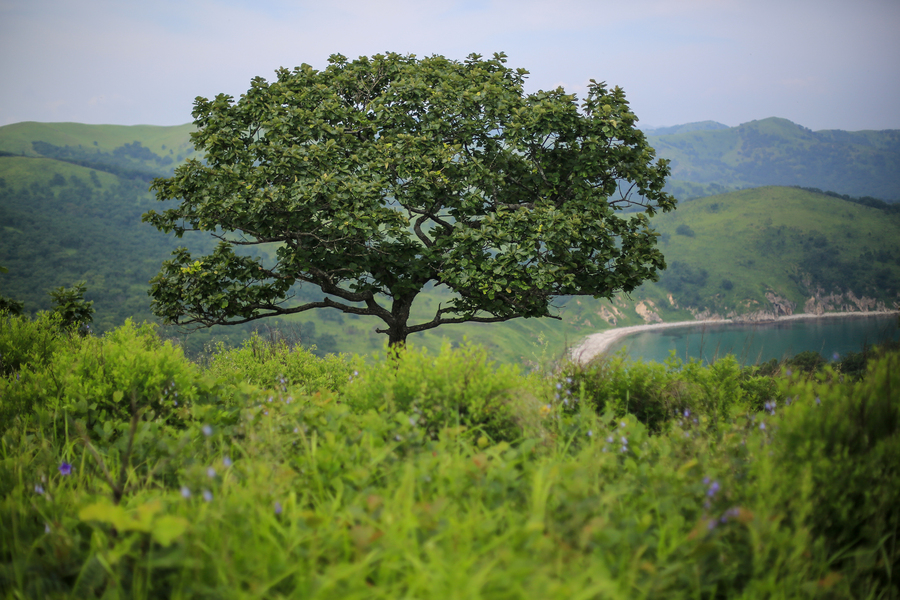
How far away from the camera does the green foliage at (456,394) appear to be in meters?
4.80

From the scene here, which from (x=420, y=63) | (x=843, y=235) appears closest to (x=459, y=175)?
(x=420, y=63)

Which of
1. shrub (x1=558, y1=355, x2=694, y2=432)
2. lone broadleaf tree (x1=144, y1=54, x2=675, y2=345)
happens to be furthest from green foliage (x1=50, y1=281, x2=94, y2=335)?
shrub (x1=558, y1=355, x2=694, y2=432)

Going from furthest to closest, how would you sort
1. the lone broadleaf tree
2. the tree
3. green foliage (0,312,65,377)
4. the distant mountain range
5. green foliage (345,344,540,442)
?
the distant mountain range
the tree
the lone broadleaf tree
green foliage (0,312,65,377)
green foliage (345,344,540,442)

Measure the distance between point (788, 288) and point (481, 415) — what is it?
198 m

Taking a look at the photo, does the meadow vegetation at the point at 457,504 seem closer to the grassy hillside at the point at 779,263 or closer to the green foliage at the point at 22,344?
the green foliage at the point at 22,344

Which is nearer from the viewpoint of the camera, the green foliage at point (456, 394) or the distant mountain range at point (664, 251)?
the green foliage at point (456, 394)

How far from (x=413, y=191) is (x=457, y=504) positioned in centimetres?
801

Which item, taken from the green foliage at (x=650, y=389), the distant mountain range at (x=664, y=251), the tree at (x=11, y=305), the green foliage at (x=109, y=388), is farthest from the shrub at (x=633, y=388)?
the distant mountain range at (x=664, y=251)

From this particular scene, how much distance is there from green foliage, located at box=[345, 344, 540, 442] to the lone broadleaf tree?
451 centimetres

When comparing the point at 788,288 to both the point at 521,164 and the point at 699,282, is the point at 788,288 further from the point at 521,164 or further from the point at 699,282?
the point at 521,164

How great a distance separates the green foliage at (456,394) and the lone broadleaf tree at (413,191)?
451 centimetres

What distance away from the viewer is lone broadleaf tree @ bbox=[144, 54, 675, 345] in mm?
9859

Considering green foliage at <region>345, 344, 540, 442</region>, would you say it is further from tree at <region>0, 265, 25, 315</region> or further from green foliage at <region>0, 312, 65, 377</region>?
tree at <region>0, 265, 25, 315</region>

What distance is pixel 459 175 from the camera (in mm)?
10742
